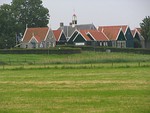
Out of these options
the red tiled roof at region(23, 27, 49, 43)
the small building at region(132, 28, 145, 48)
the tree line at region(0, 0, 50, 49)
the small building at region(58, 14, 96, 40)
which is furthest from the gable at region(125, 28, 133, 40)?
the tree line at region(0, 0, 50, 49)

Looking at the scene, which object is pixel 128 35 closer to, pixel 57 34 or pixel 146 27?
pixel 146 27

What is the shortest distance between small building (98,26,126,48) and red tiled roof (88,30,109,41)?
1467mm

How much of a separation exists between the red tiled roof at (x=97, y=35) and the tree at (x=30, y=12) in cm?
1662

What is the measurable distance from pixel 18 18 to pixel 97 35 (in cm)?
2276

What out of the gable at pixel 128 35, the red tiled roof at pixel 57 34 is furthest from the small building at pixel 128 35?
the red tiled roof at pixel 57 34

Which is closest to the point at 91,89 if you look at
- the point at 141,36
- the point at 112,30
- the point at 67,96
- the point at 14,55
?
the point at 67,96

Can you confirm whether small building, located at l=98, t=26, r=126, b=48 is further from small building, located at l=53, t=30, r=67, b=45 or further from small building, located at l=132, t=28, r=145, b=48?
small building, located at l=53, t=30, r=67, b=45

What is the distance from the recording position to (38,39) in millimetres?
99188

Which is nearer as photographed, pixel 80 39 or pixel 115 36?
pixel 80 39

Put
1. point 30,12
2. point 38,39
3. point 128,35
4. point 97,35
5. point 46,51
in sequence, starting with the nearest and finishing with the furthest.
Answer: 1. point 46,51
2. point 38,39
3. point 97,35
4. point 128,35
5. point 30,12

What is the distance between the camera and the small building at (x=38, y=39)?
3905 inches

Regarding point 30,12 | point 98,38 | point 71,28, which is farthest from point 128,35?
point 30,12

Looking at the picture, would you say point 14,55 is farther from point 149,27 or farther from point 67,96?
point 67,96

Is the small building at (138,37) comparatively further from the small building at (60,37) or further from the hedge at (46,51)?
the hedge at (46,51)
